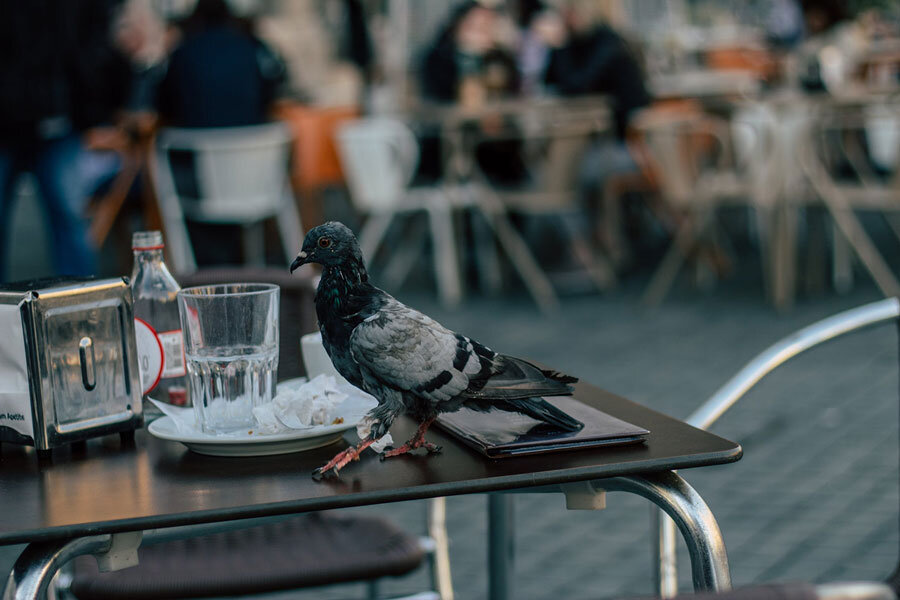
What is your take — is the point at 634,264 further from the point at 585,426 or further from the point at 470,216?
the point at 585,426

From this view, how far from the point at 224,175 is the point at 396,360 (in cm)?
483

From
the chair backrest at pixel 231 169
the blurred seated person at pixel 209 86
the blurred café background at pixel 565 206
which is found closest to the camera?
the blurred café background at pixel 565 206

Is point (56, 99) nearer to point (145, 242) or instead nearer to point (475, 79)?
point (475, 79)

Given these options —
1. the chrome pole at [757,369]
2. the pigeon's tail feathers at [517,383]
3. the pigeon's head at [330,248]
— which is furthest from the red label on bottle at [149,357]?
the chrome pole at [757,369]

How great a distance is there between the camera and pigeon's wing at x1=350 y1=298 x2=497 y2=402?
1.08 metres

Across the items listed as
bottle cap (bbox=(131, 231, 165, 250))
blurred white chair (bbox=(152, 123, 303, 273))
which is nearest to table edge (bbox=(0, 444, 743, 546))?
bottle cap (bbox=(131, 231, 165, 250))

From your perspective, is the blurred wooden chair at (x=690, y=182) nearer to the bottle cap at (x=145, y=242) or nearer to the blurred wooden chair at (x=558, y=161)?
the blurred wooden chair at (x=558, y=161)

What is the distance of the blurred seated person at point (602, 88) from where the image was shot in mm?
6859

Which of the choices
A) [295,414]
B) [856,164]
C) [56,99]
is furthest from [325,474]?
[856,164]

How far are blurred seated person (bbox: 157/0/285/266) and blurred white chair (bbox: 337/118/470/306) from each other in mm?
581

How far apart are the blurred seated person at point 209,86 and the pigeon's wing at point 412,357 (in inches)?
192

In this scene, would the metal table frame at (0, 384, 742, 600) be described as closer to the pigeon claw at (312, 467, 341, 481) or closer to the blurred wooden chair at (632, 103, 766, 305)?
the pigeon claw at (312, 467, 341, 481)

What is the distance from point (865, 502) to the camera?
3271 millimetres

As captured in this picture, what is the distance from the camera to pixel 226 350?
121 centimetres
